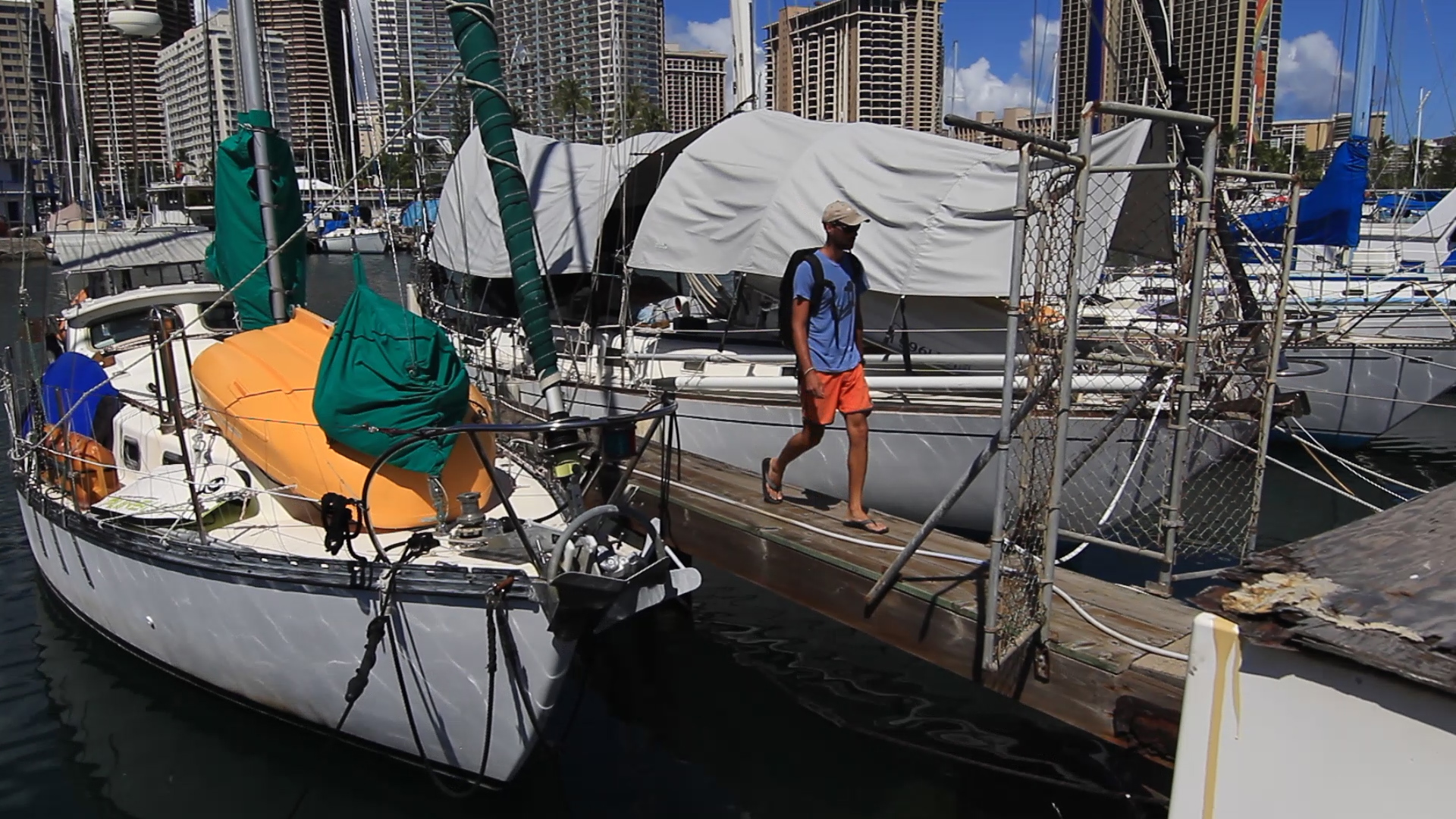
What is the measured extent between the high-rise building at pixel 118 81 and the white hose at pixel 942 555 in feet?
26.7

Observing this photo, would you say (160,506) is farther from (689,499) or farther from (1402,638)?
(1402,638)

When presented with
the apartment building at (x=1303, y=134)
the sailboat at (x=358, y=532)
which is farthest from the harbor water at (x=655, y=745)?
the apartment building at (x=1303, y=134)

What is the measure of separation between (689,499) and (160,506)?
139 inches

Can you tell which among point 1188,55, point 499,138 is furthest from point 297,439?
point 1188,55

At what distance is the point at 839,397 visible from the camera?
601 cm

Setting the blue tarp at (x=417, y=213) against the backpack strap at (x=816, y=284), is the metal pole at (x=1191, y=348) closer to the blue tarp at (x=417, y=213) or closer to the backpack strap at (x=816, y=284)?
the backpack strap at (x=816, y=284)

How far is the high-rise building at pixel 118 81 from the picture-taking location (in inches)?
709

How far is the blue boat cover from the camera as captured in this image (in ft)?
26.3

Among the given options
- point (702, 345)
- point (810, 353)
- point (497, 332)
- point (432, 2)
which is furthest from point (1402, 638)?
point (432, 2)

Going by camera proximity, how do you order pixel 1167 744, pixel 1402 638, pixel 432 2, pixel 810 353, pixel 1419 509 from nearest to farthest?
pixel 1402 638
pixel 1419 509
pixel 1167 744
pixel 810 353
pixel 432 2

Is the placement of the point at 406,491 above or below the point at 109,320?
below

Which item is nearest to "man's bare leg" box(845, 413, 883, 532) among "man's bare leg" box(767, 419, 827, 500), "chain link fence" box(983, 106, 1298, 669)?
"man's bare leg" box(767, 419, 827, 500)

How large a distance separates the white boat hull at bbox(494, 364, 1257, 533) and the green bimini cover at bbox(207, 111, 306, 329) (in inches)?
117

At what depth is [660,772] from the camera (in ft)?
21.3
